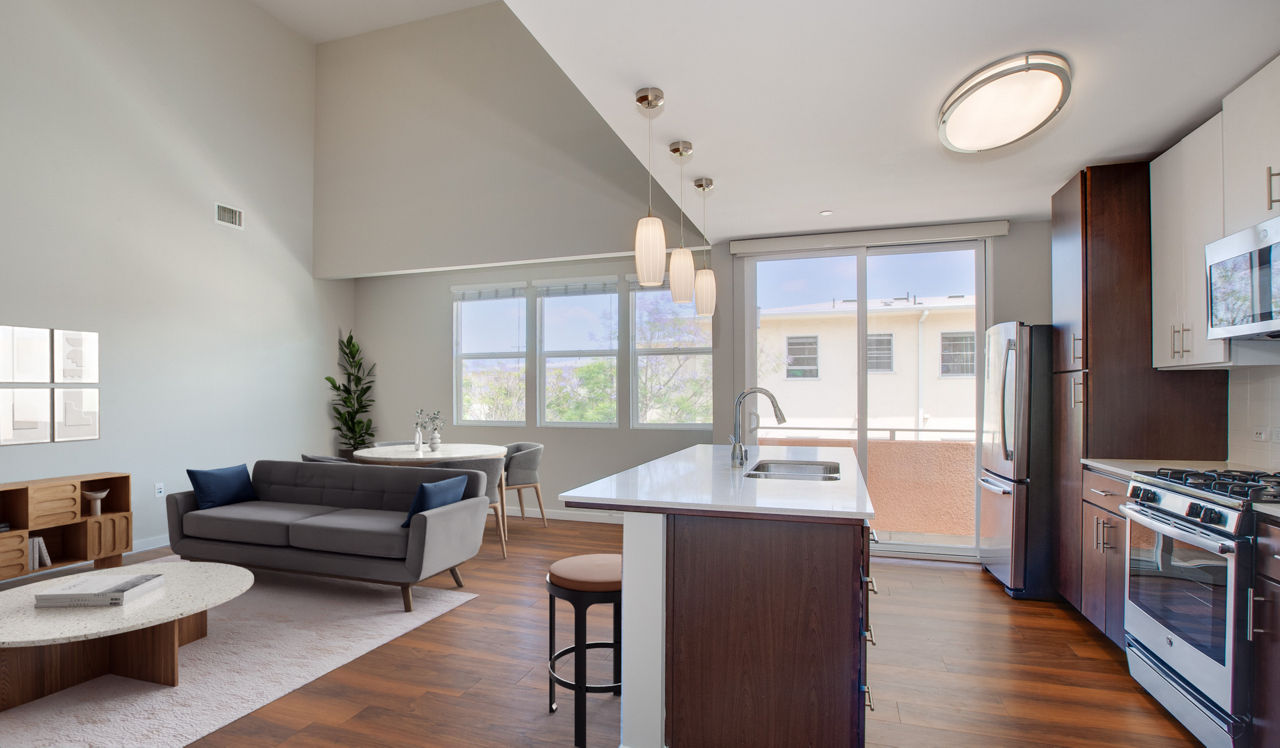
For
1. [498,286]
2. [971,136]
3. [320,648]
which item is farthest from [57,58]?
[971,136]

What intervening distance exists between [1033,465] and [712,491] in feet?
8.89

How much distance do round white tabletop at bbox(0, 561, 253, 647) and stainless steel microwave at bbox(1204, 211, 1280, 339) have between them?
14.0 feet

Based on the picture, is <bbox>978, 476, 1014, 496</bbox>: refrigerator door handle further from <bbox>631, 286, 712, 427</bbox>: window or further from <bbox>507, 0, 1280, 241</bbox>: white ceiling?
<bbox>631, 286, 712, 427</bbox>: window

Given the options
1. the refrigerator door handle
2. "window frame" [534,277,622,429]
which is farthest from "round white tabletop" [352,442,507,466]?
the refrigerator door handle

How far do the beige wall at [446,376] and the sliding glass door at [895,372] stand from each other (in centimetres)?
123

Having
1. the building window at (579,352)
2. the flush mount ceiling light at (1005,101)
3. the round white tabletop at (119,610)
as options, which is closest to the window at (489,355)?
the building window at (579,352)

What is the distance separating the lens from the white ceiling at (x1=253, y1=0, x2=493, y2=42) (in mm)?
5914

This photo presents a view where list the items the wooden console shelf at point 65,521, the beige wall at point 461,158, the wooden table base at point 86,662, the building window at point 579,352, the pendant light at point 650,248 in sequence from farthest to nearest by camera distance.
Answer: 1. the building window at point 579,352
2. the beige wall at point 461,158
3. the wooden console shelf at point 65,521
4. the pendant light at point 650,248
5. the wooden table base at point 86,662

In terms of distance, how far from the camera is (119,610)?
2.61 m

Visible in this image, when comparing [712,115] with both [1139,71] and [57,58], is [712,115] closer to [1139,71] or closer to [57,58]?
[1139,71]

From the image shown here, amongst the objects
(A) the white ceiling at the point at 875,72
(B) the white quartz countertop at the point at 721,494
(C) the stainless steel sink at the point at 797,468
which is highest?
(A) the white ceiling at the point at 875,72

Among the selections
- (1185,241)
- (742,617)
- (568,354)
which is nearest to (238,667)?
(742,617)

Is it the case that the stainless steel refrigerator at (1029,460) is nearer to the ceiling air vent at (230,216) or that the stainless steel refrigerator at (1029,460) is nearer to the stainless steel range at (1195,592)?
the stainless steel range at (1195,592)

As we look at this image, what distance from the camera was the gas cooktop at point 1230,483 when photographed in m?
2.09
